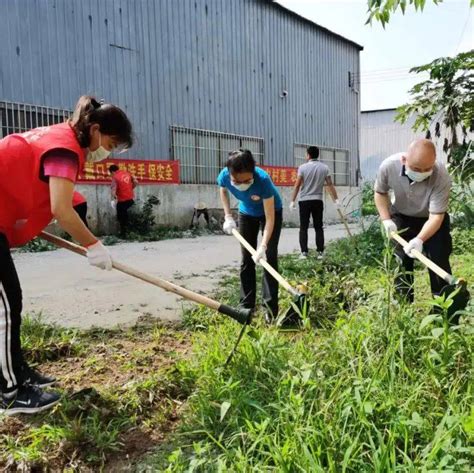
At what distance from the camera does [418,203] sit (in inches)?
124

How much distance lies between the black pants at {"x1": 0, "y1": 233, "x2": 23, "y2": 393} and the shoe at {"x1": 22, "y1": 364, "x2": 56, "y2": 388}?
0.05m

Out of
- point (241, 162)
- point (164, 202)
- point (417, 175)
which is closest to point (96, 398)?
point (241, 162)

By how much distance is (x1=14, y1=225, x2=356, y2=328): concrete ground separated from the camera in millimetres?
3834

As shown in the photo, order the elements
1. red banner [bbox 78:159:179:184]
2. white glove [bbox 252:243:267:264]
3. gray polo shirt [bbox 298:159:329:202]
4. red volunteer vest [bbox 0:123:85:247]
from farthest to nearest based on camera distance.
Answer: red banner [bbox 78:159:179:184]
gray polo shirt [bbox 298:159:329:202]
white glove [bbox 252:243:267:264]
red volunteer vest [bbox 0:123:85:247]

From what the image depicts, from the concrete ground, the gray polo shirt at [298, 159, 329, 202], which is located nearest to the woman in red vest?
the concrete ground

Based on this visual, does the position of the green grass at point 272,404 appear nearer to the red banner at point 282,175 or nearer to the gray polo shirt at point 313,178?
the gray polo shirt at point 313,178

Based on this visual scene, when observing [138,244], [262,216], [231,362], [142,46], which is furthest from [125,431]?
[142,46]

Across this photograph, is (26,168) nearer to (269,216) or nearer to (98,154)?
(98,154)

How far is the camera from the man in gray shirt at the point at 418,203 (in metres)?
2.92

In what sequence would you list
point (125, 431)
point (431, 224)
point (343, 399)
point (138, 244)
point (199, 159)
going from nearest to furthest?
1. point (343, 399)
2. point (125, 431)
3. point (431, 224)
4. point (138, 244)
5. point (199, 159)

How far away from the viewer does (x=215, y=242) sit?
9195mm

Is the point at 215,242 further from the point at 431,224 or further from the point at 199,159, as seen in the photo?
the point at 431,224

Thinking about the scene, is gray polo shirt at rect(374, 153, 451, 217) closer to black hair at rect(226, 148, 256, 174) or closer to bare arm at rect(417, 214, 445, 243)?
bare arm at rect(417, 214, 445, 243)

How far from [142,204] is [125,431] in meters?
8.63
